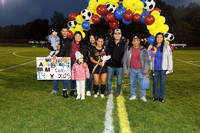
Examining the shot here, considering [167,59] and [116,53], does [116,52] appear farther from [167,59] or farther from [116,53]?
[167,59]

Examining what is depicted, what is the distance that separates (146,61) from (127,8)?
2.95 m

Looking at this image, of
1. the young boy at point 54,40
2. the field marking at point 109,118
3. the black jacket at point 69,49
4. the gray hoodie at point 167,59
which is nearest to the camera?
the field marking at point 109,118

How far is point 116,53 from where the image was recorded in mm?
5090

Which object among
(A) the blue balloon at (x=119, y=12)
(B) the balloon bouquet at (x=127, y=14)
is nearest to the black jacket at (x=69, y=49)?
(B) the balloon bouquet at (x=127, y=14)

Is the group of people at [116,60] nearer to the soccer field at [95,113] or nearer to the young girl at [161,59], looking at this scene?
the young girl at [161,59]

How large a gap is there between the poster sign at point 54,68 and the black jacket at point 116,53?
1238mm

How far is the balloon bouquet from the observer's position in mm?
6473

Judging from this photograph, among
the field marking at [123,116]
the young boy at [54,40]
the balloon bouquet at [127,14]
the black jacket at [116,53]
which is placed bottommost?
the field marking at [123,116]

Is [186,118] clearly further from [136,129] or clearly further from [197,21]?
[197,21]

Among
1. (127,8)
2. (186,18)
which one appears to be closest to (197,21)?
(186,18)

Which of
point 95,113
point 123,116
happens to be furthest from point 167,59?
point 95,113

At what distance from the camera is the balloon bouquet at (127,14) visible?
255 inches

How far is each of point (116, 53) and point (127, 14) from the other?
2320 millimetres

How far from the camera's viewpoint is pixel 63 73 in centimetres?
521
